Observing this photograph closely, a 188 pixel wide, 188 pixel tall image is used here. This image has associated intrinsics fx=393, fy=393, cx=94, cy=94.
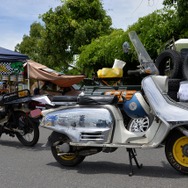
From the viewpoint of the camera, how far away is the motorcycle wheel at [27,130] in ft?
26.6

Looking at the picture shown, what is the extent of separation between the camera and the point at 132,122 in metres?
5.77

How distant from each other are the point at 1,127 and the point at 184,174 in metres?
4.56

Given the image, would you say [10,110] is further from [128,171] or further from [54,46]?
[54,46]

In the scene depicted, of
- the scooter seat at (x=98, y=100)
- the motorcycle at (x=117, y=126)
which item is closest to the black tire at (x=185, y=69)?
the motorcycle at (x=117, y=126)

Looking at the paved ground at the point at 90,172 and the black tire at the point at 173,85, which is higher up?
the black tire at the point at 173,85

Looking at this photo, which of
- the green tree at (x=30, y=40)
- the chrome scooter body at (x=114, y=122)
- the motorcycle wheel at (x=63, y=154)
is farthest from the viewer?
the green tree at (x=30, y=40)

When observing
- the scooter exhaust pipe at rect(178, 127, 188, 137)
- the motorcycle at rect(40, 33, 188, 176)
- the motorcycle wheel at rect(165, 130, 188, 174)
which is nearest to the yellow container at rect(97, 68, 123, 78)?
the motorcycle at rect(40, 33, 188, 176)

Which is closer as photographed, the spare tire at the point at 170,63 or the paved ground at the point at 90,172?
the paved ground at the point at 90,172

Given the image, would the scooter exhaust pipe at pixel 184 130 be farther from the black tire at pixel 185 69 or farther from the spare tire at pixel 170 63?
the spare tire at pixel 170 63

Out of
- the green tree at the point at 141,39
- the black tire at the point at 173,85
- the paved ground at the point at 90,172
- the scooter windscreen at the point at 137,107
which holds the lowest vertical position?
the paved ground at the point at 90,172

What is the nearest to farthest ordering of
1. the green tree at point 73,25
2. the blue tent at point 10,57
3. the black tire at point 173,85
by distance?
the black tire at point 173,85, the blue tent at point 10,57, the green tree at point 73,25

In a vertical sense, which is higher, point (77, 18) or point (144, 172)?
point (77, 18)

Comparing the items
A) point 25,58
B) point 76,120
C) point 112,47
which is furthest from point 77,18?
point 76,120

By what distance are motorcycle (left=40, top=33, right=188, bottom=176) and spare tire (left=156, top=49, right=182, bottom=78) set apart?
6.85 ft
